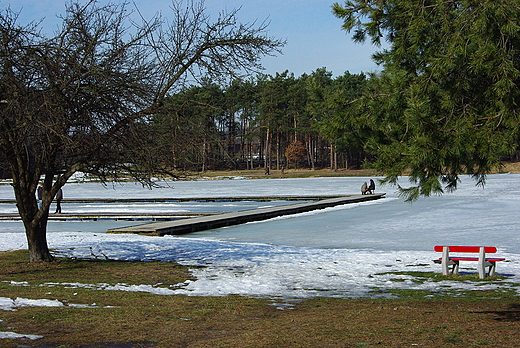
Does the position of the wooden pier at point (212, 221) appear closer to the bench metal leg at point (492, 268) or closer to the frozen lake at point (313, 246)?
the frozen lake at point (313, 246)

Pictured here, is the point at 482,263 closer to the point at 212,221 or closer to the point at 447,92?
the point at 447,92

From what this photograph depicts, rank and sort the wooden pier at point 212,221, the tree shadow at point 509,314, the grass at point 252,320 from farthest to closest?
the wooden pier at point 212,221 → the tree shadow at point 509,314 → the grass at point 252,320

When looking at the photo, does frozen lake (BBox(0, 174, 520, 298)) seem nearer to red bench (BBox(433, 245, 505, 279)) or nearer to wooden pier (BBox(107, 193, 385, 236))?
red bench (BBox(433, 245, 505, 279))

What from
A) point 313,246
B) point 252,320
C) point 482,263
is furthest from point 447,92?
point 313,246

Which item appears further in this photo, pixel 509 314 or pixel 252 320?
pixel 509 314

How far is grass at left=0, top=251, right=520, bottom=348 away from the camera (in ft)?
20.1

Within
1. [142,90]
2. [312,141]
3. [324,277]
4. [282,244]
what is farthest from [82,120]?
[312,141]

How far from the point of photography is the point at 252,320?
292 inches

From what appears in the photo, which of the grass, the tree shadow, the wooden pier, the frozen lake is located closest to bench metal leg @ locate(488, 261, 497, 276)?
the frozen lake

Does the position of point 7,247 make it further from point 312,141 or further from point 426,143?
point 312,141

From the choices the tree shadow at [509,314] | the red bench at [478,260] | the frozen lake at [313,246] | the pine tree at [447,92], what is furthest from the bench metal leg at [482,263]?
the pine tree at [447,92]

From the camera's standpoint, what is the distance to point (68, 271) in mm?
11375

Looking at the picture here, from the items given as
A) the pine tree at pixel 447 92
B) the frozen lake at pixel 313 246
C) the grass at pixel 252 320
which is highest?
the pine tree at pixel 447 92

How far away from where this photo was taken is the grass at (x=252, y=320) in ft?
20.1
